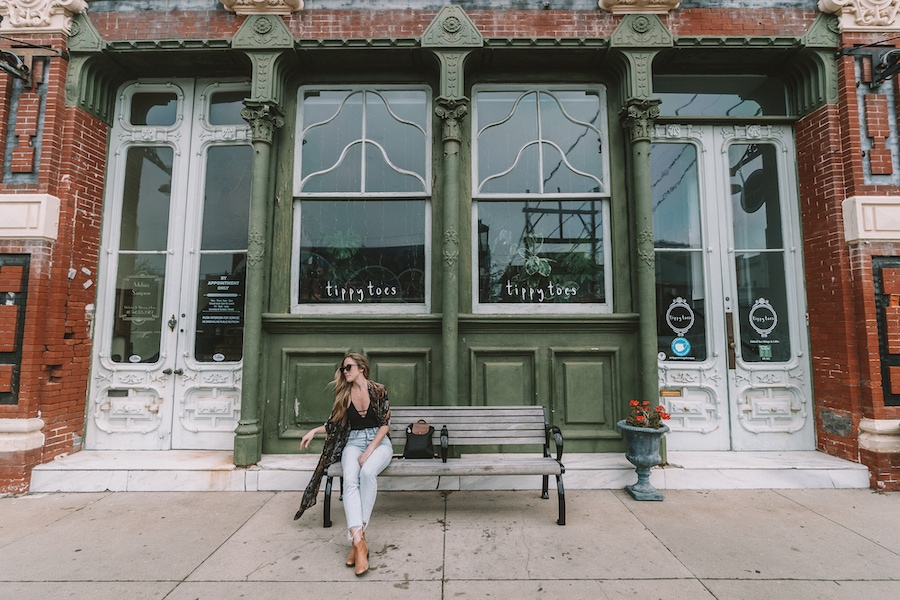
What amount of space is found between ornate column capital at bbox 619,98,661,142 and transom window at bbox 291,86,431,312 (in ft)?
7.67

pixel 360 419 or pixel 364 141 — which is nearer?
pixel 360 419

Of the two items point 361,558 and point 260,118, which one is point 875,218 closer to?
point 361,558

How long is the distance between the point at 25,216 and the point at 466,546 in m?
5.63

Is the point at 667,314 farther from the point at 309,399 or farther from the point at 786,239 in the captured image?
the point at 309,399

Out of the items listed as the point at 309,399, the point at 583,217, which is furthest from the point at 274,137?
the point at 583,217

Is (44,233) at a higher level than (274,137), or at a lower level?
lower

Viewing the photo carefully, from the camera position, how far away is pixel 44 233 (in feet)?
16.6

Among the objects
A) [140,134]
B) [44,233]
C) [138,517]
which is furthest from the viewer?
[140,134]

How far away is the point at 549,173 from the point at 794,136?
3058 mm

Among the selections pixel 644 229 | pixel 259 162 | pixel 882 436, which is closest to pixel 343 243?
pixel 259 162

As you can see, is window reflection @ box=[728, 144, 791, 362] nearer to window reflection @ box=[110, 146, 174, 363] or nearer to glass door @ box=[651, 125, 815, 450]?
glass door @ box=[651, 125, 815, 450]

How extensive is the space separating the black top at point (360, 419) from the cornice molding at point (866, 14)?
668 cm

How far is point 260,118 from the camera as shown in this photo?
17.6ft

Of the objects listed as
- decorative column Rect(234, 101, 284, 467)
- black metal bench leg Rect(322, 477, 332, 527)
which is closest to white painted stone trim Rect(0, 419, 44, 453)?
decorative column Rect(234, 101, 284, 467)
